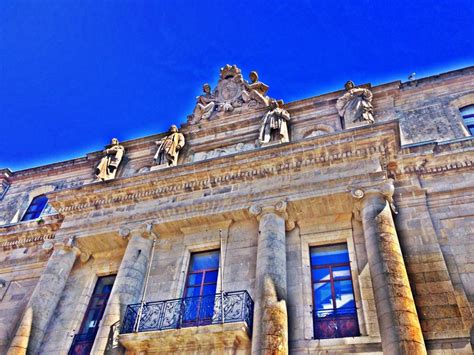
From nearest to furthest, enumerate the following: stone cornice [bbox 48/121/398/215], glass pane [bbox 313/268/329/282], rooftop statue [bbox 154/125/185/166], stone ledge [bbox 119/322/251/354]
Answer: stone ledge [bbox 119/322/251/354]
glass pane [bbox 313/268/329/282]
stone cornice [bbox 48/121/398/215]
rooftop statue [bbox 154/125/185/166]

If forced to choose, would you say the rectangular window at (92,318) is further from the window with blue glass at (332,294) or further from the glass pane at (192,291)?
the window with blue glass at (332,294)

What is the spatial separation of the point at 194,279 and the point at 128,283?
1.69 metres

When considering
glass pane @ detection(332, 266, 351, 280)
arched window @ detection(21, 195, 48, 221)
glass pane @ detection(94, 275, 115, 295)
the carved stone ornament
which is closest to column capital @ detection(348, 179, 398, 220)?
glass pane @ detection(332, 266, 351, 280)

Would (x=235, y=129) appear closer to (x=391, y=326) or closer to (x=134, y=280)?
(x=134, y=280)

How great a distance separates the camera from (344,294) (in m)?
9.08

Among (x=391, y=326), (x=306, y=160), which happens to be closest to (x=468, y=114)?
(x=306, y=160)

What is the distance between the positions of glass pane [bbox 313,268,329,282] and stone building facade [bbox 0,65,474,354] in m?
0.04

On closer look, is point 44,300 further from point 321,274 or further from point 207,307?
point 321,274

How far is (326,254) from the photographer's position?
10.1 meters

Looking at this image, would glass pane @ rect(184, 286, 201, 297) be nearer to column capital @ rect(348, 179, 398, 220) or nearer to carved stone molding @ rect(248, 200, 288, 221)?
carved stone molding @ rect(248, 200, 288, 221)

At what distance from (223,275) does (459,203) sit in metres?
6.02

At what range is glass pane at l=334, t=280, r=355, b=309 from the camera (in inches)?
349

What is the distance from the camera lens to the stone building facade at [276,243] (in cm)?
836

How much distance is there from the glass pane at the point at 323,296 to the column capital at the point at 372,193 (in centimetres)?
197
